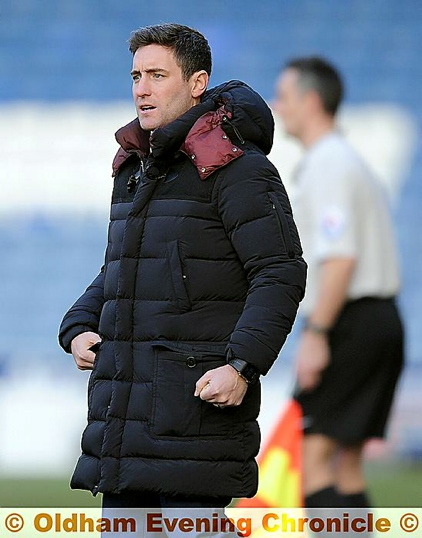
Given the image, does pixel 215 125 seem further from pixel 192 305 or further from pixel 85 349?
pixel 85 349

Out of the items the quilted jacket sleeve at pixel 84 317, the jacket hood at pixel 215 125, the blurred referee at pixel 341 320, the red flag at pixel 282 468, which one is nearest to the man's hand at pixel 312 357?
the blurred referee at pixel 341 320

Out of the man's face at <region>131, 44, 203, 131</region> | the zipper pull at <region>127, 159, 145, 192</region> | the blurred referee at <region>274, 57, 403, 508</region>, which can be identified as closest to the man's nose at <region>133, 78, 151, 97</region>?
the man's face at <region>131, 44, 203, 131</region>

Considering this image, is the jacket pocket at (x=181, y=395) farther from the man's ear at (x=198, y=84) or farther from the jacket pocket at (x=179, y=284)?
the man's ear at (x=198, y=84)

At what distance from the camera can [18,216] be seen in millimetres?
5402

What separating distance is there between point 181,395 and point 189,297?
0.57ft

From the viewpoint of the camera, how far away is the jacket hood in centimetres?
240

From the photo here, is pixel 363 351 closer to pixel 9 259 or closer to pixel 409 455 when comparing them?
pixel 409 455

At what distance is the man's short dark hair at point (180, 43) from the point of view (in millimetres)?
2469

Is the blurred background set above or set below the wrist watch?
above

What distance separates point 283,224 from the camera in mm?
2383

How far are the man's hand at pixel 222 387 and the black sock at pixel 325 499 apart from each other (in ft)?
5.71

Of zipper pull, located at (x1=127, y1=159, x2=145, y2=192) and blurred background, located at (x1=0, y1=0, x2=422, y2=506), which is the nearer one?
zipper pull, located at (x1=127, y1=159, x2=145, y2=192)
